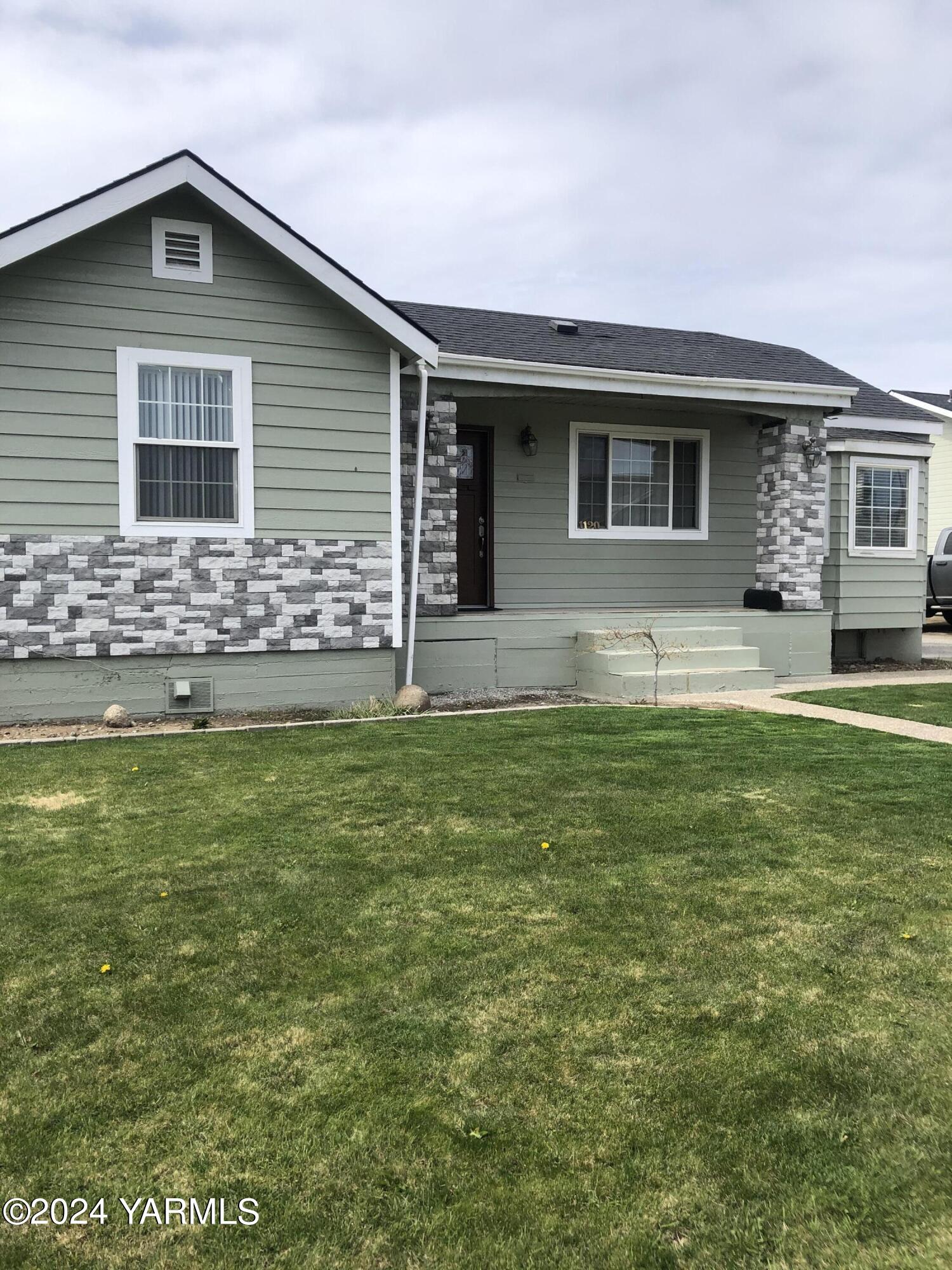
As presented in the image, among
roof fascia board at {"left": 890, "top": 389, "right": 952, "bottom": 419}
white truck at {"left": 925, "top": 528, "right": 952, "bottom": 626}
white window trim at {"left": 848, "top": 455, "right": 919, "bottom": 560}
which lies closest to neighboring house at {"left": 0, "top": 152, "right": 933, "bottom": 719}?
white window trim at {"left": 848, "top": 455, "right": 919, "bottom": 560}

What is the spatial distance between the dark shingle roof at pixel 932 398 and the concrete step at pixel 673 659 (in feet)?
51.8

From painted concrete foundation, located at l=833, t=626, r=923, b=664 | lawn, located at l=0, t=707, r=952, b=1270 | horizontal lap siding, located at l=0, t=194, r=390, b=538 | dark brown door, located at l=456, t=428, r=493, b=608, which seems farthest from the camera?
painted concrete foundation, located at l=833, t=626, r=923, b=664

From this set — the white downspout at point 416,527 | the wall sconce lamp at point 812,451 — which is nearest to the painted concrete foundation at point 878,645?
Result: the wall sconce lamp at point 812,451

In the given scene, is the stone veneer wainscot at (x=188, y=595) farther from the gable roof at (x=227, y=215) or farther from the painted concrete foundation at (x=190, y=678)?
the gable roof at (x=227, y=215)

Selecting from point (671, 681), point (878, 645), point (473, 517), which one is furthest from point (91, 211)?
point (878, 645)

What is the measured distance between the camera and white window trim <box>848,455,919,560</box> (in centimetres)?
1251

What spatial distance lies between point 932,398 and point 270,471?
21.1m

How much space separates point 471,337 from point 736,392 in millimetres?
3252

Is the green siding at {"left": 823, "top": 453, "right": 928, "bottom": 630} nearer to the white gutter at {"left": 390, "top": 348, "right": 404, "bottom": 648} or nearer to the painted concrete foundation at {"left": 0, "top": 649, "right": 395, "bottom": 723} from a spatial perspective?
the white gutter at {"left": 390, "top": 348, "right": 404, "bottom": 648}

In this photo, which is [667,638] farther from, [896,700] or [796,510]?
[796,510]

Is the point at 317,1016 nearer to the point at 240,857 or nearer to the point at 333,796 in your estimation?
the point at 240,857

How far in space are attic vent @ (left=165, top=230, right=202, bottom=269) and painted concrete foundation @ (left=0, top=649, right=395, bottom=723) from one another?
336cm

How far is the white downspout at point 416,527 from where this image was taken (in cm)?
924

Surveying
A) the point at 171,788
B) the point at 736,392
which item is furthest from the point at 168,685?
the point at 736,392
